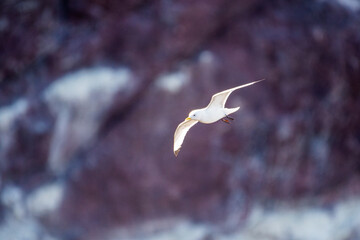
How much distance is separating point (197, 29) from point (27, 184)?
101cm

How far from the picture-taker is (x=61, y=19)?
2.12 m

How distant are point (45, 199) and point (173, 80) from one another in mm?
770

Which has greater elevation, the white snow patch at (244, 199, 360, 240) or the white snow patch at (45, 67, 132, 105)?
the white snow patch at (45, 67, 132, 105)

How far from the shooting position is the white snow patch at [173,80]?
2.06 metres

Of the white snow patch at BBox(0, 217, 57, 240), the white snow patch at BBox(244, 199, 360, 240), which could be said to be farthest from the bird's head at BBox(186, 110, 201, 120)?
the white snow patch at BBox(0, 217, 57, 240)

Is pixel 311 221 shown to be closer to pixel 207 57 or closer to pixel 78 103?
pixel 207 57

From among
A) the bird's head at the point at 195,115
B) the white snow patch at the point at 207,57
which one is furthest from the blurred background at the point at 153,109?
the bird's head at the point at 195,115

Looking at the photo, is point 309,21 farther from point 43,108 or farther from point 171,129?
point 43,108

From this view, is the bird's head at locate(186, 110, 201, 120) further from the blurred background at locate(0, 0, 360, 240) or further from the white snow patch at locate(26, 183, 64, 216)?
the white snow patch at locate(26, 183, 64, 216)

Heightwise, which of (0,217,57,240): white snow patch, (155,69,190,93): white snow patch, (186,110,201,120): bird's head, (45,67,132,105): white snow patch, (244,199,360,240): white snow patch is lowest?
(186,110,201,120): bird's head

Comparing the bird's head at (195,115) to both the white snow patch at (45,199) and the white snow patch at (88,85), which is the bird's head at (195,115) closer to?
the white snow patch at (88,85)

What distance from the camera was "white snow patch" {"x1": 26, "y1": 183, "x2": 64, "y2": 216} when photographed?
82.2 inches

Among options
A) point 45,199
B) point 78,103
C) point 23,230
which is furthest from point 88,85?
point 23,230

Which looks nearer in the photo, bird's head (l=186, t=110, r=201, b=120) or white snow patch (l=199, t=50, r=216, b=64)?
bird's head (l=186, t=110, r=201, b=120)
